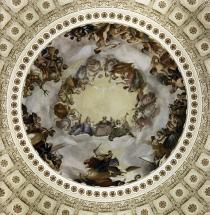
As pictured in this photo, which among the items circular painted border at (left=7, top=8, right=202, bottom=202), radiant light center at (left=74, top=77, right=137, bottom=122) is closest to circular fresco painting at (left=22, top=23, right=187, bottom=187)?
radiant light center at (left=74, top=77, right=137, bottom=122)

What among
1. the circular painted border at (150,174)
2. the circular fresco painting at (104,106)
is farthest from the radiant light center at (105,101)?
the circular painted border at (150,174)

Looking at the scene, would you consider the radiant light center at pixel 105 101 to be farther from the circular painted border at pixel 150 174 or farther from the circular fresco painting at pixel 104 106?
the circular painted border at pixel 150 174

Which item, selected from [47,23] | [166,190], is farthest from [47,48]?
[166,190]

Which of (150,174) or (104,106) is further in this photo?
(104,106)

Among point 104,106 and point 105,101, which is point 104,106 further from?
point 105,101

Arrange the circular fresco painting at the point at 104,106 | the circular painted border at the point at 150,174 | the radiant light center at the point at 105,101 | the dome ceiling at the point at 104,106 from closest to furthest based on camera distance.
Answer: the dome ceiling at the point at 104,106
the circular painted border at the point at 150,174
the circular fresco painting at the point at 104,106
the radiant light center at the point at 105,101

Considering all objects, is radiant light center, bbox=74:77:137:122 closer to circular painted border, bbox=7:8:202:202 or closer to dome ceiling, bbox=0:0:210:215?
dome ceiling, bbox=0:0:210:215

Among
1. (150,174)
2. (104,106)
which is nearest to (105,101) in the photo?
(104,106)
